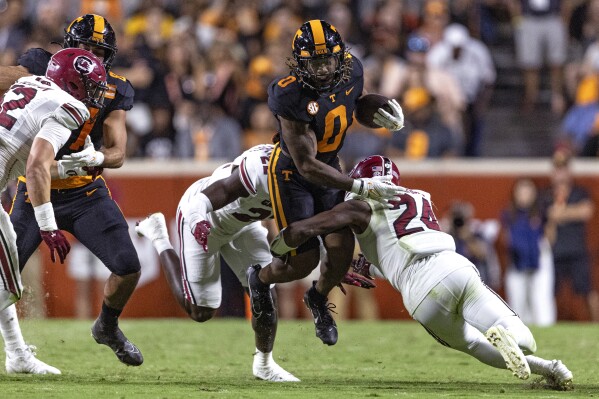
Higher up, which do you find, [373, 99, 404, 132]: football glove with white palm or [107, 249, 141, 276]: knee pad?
[373, 99, 404, 132]: football glove with white palm

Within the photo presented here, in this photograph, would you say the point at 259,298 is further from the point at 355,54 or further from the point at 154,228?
the point at 355,54

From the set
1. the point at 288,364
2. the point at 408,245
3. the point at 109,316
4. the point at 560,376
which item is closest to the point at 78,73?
the point at 109,316

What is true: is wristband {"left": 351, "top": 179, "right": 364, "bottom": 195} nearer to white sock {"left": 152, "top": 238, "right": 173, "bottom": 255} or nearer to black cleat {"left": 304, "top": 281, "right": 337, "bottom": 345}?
black cleat {"left": 304, "top": 281, "right": 337, "bottom": 345}

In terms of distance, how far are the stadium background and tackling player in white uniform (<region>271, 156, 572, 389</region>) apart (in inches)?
213

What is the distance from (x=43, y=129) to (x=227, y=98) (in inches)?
266

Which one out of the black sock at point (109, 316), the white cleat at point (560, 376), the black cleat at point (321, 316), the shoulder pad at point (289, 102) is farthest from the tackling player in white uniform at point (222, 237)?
the white cleat at point (560, 376)

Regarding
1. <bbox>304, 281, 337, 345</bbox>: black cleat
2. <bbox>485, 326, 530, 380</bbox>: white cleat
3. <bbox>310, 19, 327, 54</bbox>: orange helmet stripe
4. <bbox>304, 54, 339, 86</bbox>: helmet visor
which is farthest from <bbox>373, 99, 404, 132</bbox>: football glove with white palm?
<bbox>485, 326, 530, 380</bbox>: white cleat

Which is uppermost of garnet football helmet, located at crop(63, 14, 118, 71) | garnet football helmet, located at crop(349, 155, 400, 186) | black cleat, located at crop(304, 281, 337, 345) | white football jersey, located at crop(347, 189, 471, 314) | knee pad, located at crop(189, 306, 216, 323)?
garnet football helmet, located at crop(63, 14, 118, 71)

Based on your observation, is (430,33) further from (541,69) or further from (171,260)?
(171,260)

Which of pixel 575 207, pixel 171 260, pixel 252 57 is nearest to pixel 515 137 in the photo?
pixel 575 207

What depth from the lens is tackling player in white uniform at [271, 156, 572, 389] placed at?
22.0 ft

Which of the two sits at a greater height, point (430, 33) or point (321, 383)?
point (430, 33)

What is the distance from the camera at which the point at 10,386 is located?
683 centimetres

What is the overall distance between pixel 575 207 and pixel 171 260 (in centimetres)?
548
